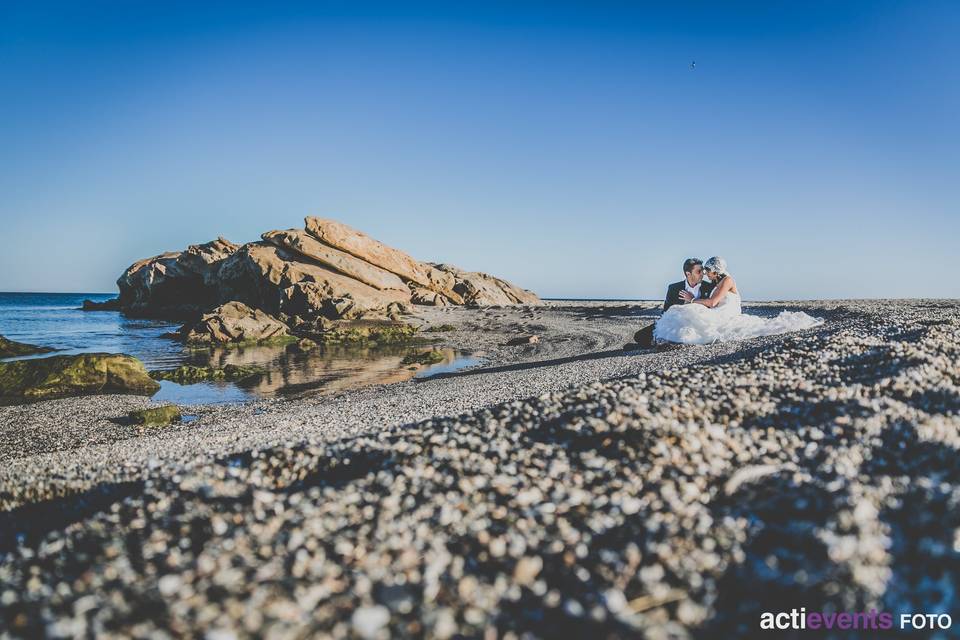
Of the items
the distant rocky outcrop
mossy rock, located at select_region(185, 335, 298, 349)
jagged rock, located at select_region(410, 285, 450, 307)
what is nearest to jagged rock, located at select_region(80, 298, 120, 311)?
the distant rocky outcrop

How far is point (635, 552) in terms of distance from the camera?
340 cm

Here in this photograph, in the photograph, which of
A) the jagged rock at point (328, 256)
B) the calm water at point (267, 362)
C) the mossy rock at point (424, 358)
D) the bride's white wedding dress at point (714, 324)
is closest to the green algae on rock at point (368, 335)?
the calm water at point (267, 362)

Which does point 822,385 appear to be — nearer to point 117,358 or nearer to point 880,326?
point 880,326

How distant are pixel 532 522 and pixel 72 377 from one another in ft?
48.1

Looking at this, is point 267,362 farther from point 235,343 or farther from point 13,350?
point 13,350

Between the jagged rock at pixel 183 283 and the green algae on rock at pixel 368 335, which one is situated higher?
the jagged rock at pixel 183 283

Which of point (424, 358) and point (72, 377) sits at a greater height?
point (72, 377)

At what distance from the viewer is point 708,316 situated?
14.8m

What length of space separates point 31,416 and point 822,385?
592 inches

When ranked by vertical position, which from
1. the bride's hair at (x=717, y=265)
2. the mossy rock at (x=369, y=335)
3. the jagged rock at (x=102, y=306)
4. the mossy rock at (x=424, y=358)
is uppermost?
the bride's hair at (x=717, y=265)

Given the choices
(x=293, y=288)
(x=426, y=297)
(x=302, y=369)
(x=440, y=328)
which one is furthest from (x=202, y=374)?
(x=426, y=297)

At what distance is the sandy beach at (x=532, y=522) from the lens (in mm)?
3021

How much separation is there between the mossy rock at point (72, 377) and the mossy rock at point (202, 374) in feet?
5.85

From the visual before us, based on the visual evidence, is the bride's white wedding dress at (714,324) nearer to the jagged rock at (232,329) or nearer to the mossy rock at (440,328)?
the mossy rock at (440,328)
